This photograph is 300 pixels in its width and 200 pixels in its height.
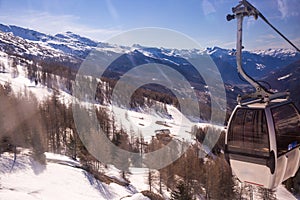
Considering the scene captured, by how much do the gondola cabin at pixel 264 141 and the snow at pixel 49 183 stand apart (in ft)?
58.1

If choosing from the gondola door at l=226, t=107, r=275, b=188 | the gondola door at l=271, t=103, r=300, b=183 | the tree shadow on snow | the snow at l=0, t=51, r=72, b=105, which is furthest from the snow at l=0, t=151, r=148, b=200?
the snow at l=0, t=51, r=72, b=105

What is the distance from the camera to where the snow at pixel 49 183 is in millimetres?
22266

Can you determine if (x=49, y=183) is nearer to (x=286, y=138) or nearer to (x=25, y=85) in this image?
(x=286, y=138)

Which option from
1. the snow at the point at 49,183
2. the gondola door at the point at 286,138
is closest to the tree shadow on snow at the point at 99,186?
the snow at the point at 49,183

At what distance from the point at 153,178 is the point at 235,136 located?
3158cm

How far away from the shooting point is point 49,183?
2561cm

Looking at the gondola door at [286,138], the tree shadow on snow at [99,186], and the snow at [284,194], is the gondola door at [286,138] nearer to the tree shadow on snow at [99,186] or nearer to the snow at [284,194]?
the tree shadow on snow at [99,186]

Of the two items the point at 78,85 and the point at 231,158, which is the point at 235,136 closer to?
the point at 231,158


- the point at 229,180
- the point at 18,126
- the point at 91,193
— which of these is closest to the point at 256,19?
the point at 91,193

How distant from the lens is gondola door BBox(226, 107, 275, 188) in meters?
3.80

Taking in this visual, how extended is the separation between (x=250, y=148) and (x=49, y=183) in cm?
2533

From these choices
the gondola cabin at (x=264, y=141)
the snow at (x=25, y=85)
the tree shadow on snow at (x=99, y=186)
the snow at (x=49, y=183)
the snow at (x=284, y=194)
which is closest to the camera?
the gondola cabin at (x=264, y=141)

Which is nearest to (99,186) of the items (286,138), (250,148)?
(250,148)

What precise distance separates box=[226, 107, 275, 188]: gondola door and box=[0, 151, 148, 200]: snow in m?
17.7
